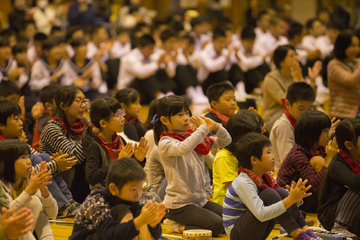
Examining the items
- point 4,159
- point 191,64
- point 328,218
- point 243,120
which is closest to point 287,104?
point 243,120

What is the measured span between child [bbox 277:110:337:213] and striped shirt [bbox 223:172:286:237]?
2.12 feet

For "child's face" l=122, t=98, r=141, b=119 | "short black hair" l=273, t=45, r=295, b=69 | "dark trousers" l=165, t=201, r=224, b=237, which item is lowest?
"dark trousers" l=165, t=201, r=224, b=237

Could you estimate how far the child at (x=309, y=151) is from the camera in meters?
3.05

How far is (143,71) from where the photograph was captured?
22.7ft

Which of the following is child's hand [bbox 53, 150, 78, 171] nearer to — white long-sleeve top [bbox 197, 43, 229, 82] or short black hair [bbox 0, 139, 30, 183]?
short black hair [bbox 0, 139, 30, 183]

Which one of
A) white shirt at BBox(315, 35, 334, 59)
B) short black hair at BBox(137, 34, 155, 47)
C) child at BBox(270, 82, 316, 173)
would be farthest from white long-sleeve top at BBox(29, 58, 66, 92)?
white shirt at BBox(315, 35, 334, 59)

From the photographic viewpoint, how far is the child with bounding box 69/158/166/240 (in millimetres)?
2107

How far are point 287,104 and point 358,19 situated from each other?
770 cm

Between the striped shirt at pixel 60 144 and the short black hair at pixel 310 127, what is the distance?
1.31m

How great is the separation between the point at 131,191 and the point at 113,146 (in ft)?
3.07

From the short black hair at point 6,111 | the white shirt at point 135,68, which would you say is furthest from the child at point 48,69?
the short black hair at point 6,111

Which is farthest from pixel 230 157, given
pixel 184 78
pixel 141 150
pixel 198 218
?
pixel 184 78

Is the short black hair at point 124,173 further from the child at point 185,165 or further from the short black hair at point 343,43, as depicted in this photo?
the short black hair at point 343,43

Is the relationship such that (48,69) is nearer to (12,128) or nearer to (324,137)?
(12,128)
